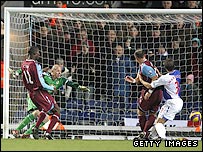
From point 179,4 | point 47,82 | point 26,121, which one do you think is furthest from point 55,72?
point 179,4

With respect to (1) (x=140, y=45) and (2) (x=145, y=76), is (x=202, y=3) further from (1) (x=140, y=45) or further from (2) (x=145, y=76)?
(2) (x=145, y=76)

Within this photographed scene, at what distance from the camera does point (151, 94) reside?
1000 cm

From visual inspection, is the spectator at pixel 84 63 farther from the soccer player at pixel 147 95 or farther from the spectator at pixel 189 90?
the soccer player at pixel 147 95

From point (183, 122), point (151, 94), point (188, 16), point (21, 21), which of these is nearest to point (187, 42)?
point (188, 16)

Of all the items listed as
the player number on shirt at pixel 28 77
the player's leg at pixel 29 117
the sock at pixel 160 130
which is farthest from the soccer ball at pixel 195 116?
the player number on shirt at pixel 28 77

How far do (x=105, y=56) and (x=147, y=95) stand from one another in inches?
79.4

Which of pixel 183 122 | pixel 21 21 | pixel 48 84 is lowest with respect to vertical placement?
pixel 183 122

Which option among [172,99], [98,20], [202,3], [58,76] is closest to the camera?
[172,99]

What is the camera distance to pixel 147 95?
10.0m

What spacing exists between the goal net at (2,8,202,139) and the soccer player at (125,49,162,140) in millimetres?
1232

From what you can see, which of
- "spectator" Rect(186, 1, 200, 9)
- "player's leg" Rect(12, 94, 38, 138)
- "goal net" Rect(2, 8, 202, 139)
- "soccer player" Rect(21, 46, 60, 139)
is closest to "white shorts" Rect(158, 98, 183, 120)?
"goal net" Rect(2, 8, 202, 139)

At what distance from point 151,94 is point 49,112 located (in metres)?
1.57

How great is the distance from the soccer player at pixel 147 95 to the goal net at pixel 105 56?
1.23 m

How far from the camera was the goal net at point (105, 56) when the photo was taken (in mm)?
11297
